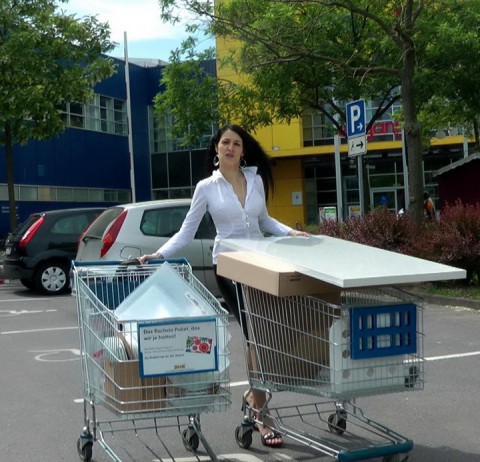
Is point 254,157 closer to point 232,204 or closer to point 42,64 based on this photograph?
point 232,204

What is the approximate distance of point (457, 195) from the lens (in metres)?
25.0

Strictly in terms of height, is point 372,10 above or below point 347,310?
above

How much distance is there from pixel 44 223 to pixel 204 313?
12.0 meters

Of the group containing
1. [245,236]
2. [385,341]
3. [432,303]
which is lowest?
[432,303]

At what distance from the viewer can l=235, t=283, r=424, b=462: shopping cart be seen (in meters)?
4.29

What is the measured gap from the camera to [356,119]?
45.1ft

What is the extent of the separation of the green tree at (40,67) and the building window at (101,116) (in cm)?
1674

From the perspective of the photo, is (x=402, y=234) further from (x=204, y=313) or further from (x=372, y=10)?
(x=204, y=313)

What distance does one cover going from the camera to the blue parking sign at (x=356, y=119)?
13.6 metres

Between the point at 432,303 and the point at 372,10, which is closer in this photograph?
the point at 432,303

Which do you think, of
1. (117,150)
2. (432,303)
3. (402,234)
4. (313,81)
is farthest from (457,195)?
(117,150)

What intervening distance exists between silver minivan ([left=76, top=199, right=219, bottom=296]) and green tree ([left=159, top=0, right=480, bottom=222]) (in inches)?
190

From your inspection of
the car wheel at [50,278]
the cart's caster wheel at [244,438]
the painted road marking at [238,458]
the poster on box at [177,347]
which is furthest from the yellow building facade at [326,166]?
the poster on box at [177,347]

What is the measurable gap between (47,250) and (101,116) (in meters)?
27.7
